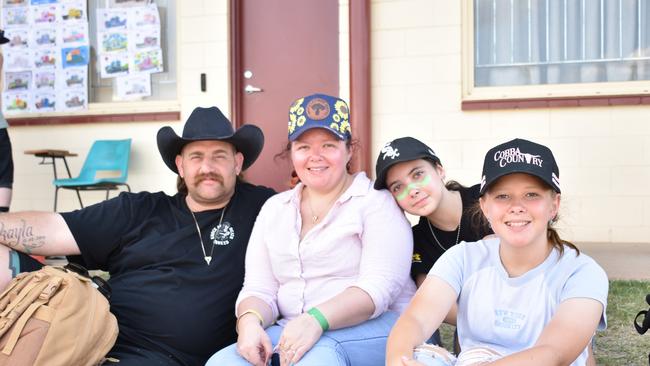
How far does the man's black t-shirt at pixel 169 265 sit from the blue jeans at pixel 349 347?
0.30m

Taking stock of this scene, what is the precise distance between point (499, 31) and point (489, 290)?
12.9ft

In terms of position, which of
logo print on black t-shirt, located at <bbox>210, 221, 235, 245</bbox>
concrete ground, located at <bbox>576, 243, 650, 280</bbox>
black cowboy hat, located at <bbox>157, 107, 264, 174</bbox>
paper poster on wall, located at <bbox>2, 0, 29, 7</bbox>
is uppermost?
paper poster on wall, located at <bbox>2, 0, 29, 7</bbox>

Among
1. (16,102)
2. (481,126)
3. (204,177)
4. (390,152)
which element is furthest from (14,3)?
(390,152)

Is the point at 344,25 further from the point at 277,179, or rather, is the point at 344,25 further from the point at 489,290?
the point at 489,290

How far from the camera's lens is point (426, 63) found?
205 inches

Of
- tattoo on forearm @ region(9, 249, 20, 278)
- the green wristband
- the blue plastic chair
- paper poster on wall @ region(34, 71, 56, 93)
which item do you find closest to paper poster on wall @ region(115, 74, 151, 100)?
the blue plastic chair

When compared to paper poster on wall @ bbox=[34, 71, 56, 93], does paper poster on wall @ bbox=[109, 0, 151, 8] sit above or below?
above

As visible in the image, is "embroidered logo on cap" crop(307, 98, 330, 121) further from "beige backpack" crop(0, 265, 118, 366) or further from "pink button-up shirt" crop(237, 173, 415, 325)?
"beige backpack" crop(0, 265, 118, 366)

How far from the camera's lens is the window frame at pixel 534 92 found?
192 inches

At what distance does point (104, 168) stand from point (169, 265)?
3.59 metres

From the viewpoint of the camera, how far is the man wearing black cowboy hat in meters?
2.25

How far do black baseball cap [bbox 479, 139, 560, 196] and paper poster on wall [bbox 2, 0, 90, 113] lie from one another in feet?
16.6

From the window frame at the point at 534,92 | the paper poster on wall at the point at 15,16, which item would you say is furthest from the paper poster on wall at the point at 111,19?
the window frame at the point at 534,92

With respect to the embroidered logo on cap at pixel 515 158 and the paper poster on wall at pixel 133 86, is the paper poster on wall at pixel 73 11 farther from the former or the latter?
the embroidered logo on cap at pixel 515 158
